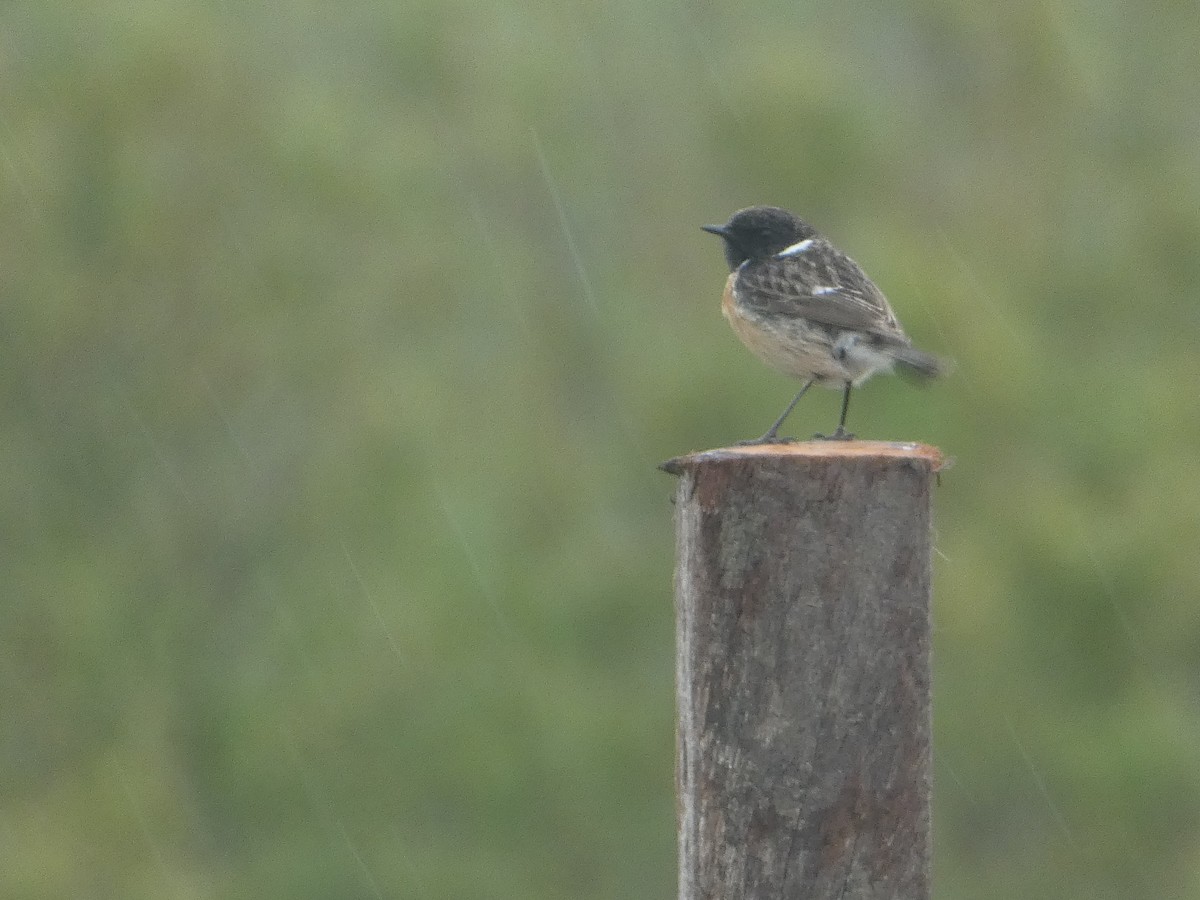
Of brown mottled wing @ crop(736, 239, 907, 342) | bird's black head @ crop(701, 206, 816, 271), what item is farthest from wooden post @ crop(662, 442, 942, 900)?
bird's black head @ crop(701, 206, 816, 271)

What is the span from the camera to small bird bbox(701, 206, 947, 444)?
22.7ft

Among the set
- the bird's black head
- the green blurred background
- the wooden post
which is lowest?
the green blurred background

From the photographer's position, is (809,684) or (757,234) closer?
(809,684)

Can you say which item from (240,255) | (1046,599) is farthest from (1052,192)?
(240,255)

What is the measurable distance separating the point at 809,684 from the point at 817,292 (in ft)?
13.7

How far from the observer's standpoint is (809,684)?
10.5 ft

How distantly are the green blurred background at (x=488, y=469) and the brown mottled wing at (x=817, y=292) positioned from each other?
949cm

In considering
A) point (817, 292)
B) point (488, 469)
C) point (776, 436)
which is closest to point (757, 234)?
point (817, 292)

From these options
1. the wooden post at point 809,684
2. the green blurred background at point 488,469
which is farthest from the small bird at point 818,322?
the green blurred background at point 488,469

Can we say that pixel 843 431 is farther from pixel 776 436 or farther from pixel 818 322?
pixel 818 322

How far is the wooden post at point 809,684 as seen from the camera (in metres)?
3.20

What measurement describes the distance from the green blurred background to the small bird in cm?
963

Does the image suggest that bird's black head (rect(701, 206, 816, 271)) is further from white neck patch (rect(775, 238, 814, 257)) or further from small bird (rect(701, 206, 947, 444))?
small bird (rect(701, 206, 947, 444))

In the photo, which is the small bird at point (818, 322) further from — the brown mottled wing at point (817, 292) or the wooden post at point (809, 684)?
the wooden post at point (809, 684)
